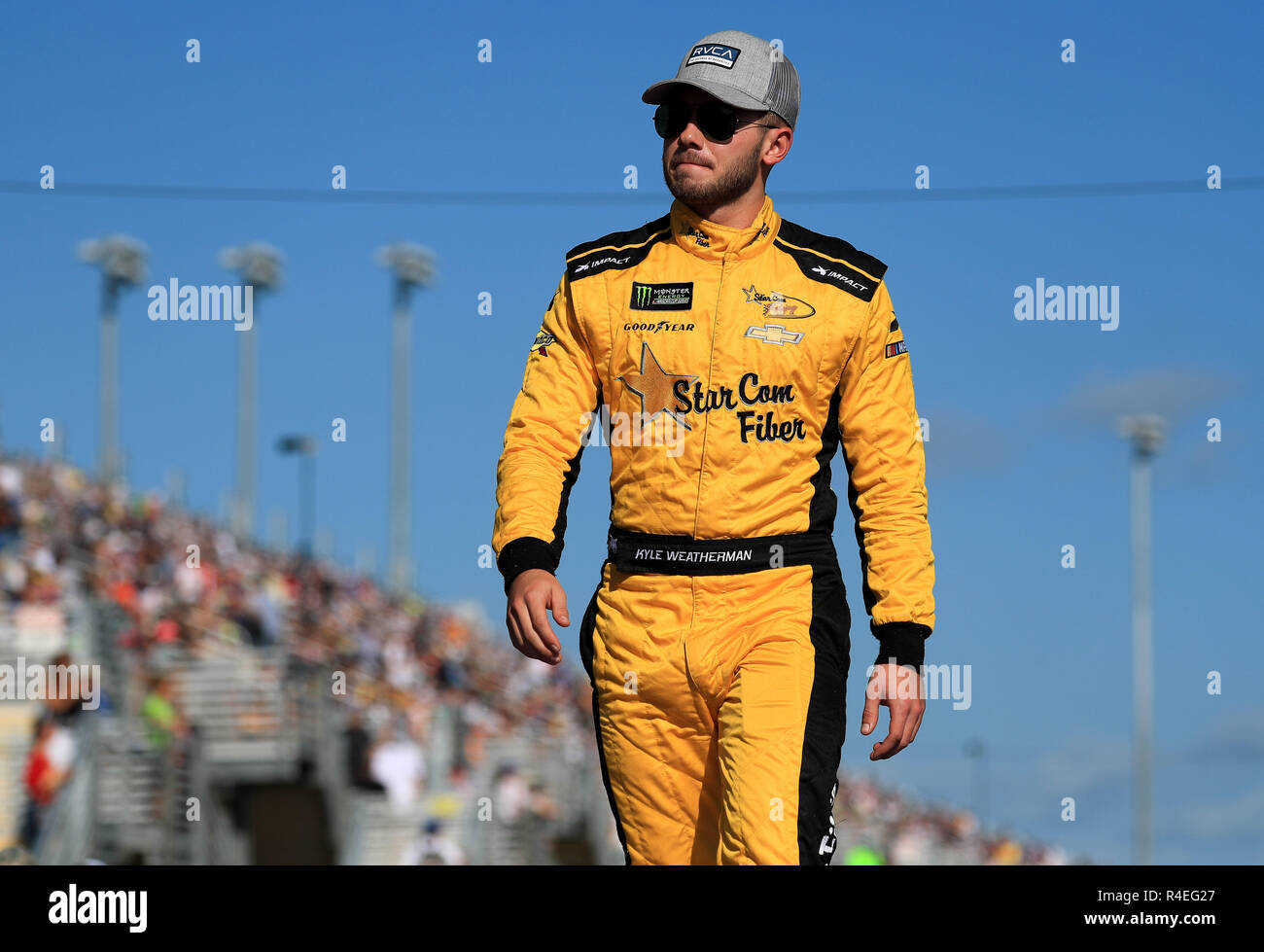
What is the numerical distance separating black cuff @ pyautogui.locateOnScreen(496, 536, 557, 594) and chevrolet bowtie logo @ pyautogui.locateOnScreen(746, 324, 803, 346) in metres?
0.72

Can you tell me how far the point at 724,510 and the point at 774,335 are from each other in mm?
444

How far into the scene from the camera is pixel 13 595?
19281 mm

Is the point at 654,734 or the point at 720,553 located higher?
the point at 720,553

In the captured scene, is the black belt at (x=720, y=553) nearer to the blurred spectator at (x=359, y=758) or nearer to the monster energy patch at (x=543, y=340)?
the monster energy patch at (x=543, y=340)

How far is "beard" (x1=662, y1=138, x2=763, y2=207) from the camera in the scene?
171 inches

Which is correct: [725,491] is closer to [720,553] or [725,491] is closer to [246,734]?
[720,553]

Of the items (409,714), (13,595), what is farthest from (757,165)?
(409,714)

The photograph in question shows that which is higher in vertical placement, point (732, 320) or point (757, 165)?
point (757, 165)

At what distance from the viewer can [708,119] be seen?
4301 mm

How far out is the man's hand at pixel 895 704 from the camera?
13.6 feet

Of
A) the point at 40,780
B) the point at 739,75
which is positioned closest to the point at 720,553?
the point at 739,75

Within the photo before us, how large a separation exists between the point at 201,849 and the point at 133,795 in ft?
2.42
